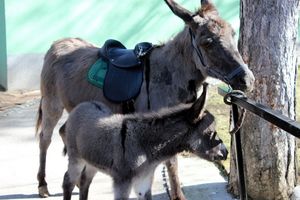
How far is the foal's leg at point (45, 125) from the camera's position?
606cm

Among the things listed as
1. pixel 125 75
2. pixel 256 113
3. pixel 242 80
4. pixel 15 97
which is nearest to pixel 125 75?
pixel 125 75

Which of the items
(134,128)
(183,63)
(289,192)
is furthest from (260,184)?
(134,128)

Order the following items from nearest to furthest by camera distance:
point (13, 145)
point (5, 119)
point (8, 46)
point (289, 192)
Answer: point (289, 192)
point (13, 145)
point (5, 119)
point (8, 46)

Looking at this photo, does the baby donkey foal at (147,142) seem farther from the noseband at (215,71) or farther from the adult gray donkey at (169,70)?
the adult gray donkey at (169,70)

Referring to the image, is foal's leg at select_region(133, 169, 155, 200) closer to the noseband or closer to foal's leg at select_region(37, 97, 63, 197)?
the noseband

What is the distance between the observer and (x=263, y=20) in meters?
5.20

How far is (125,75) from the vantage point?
5180 millimetres

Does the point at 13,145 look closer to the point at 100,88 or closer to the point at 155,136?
the point at 100,88

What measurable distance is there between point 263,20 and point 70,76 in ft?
5.88

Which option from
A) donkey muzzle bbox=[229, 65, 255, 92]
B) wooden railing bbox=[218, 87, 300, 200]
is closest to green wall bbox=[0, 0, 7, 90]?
donkey muzzle bbox=[229, 65, 255, 92]

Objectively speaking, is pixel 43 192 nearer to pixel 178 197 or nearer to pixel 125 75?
pixel 178 197

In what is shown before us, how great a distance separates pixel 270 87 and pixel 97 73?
1.45 m

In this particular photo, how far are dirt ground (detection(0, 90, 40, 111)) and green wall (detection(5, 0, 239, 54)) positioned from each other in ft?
2.29

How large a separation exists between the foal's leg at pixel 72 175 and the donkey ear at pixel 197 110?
1.02 m
